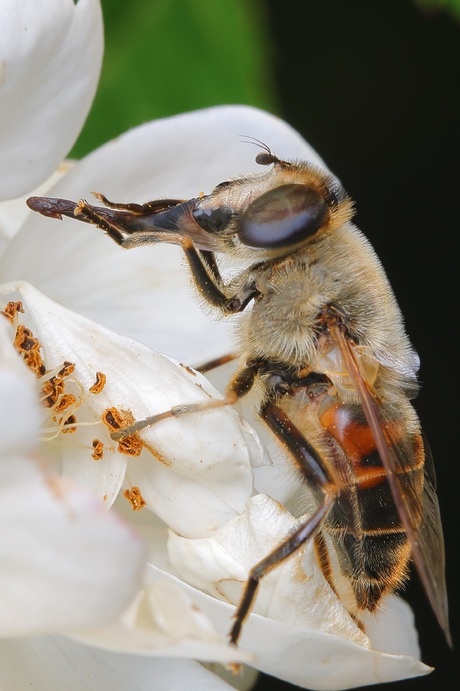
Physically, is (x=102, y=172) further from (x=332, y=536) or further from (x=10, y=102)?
(x=332, y=536)

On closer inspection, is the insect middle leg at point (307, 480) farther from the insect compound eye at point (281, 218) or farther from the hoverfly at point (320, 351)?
the insect compound eye at point (281, 218)

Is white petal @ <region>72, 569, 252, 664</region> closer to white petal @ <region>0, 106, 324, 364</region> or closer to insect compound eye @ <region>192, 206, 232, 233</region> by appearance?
insect compound eye @ <region>192, 206, 232, 233</region>

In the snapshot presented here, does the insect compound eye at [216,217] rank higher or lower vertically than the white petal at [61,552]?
higher

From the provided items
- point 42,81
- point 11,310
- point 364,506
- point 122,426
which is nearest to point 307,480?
point 364,506

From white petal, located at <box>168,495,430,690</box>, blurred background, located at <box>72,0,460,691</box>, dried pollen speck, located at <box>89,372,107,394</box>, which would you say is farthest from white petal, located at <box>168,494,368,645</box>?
blurred background, located at <box>72,0,460,691</box>

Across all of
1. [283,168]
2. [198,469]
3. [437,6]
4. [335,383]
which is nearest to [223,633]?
[198,469]

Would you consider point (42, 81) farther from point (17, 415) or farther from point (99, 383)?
point (17, 415)

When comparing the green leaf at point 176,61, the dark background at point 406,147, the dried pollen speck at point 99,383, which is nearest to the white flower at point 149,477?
the dried pollen speck at point 99,383
